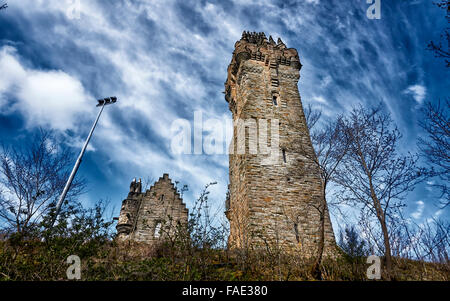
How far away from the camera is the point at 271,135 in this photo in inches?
533

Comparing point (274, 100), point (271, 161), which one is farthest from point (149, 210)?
point (274, 100)

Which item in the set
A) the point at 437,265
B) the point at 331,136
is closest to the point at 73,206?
the point at 331,136

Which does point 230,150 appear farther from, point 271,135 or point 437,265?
point 437,265

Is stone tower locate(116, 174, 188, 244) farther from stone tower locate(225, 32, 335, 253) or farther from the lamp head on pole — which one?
the lamp head on pole

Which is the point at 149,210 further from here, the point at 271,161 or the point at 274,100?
the point at 274,100

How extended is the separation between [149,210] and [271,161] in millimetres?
10783

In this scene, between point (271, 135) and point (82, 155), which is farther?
point (271, 135)

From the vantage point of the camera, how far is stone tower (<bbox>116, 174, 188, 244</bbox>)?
16531mm

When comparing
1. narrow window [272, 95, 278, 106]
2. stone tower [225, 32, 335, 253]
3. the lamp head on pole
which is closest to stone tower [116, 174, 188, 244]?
stone tower [225, 32, 335, 253]

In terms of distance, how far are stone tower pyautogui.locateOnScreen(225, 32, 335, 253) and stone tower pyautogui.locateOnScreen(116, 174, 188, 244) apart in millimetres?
5154

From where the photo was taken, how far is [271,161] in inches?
498

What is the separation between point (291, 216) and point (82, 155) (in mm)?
11042

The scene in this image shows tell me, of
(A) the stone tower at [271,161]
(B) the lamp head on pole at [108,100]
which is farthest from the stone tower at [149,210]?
(B) the lamp head on pole at [108,100]

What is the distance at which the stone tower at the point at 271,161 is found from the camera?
10766 mm
